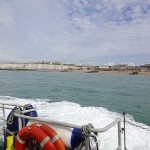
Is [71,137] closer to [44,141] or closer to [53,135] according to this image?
[53,135]

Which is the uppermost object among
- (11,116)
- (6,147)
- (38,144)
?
(11,116)

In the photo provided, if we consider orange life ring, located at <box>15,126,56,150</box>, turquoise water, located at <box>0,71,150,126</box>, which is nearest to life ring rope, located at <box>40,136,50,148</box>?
orange life ring, located at <box>15,126,56,150</box>

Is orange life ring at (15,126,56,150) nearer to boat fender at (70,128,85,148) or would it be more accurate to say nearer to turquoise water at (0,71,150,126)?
boat fender at (70,128,85,148)

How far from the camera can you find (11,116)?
4.39 meters

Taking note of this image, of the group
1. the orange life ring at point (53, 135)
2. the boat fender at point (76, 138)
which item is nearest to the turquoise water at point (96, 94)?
the boat fender at point (76, 138)

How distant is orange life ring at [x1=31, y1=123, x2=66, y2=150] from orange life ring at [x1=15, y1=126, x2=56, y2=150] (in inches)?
1.8

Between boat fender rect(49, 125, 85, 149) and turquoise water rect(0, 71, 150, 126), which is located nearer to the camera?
boat fender rect(49, 125, 85, 149)

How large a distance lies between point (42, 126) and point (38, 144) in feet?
1.05

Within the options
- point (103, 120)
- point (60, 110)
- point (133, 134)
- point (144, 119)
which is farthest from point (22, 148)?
point (144, 119)

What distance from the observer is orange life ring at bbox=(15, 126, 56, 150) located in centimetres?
330

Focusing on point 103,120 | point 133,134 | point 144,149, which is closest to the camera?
point 144,149

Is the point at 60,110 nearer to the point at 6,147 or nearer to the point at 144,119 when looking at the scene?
the point at 144,119

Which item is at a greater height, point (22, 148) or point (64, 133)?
point (64, 133)

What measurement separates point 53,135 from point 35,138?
0.93 feet
